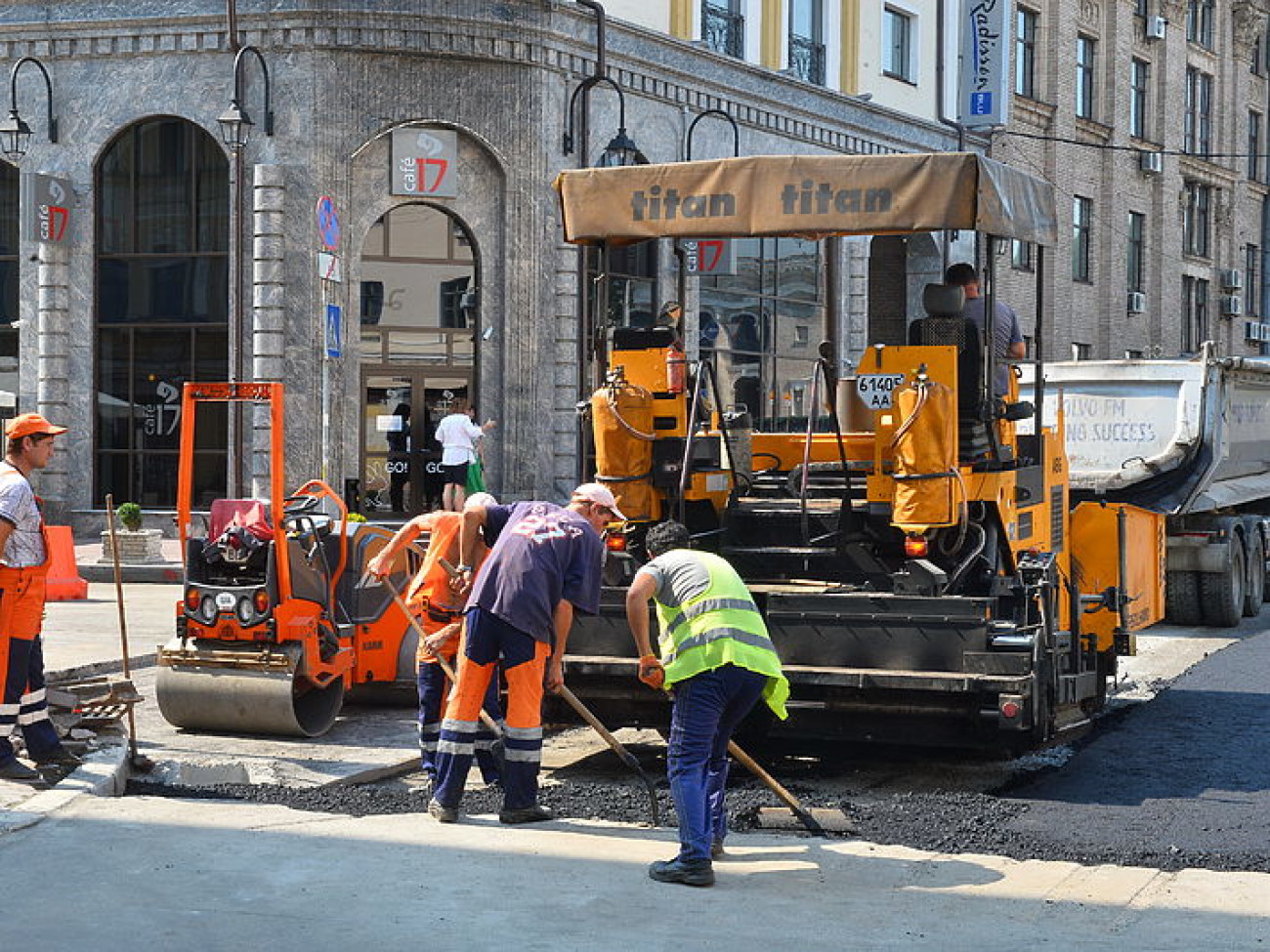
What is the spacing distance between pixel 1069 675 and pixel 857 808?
84.0 inches

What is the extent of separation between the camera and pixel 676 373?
412 inches

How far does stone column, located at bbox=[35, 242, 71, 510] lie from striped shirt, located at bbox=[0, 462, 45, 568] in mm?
15129

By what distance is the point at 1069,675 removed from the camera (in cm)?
1052

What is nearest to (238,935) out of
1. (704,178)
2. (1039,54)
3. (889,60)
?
(704,178)

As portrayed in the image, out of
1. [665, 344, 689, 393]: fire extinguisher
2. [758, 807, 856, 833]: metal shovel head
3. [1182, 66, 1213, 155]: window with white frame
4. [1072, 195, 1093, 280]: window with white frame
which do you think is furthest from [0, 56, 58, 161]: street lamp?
[1182, 66, 1213, 155]: window with white frame

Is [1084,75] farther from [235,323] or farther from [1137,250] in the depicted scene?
[235,323]

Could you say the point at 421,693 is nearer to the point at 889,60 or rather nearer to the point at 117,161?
the point at 117,161

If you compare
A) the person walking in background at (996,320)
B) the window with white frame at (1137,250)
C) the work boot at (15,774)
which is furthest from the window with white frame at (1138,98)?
the work boot at (15,774)

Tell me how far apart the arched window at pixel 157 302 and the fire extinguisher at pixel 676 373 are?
543 inches

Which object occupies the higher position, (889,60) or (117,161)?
(889,60)

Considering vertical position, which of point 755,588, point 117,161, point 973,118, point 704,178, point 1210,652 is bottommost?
point 1210,652

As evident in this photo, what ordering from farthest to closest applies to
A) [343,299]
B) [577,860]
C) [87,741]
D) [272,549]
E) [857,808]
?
[343,299] → [272,549] → [87,741] → [857,808] → [577,860]

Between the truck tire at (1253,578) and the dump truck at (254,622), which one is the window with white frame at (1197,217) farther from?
the dump truck at (254,622)

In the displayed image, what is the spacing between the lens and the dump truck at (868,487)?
940 cm
